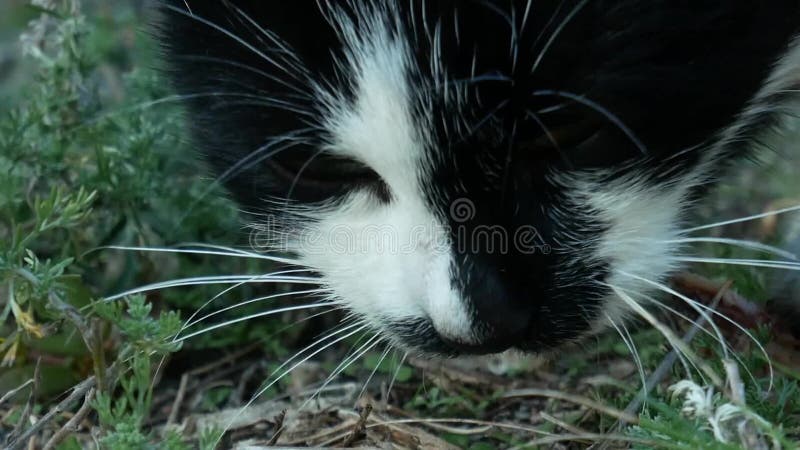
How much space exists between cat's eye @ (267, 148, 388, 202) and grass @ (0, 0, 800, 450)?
0.84ft

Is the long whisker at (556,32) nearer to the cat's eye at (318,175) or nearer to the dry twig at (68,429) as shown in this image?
the cat's eye at (318,175)

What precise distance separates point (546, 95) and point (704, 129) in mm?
258

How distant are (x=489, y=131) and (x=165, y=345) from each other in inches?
18.1

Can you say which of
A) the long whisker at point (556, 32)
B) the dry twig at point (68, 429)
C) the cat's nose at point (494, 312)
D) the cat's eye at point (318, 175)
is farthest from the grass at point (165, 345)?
the long whisker at point (556, 32)

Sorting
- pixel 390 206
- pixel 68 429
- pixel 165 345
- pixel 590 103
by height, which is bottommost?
pixel 68 429

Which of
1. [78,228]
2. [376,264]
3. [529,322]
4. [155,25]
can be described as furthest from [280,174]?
[78,228]

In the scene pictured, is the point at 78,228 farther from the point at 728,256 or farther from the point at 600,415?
the point at 728,256

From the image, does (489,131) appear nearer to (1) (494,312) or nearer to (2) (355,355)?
(1) (494,312)

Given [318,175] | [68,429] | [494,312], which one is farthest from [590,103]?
[68,429]

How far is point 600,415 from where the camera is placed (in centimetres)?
138

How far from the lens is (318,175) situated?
1380mm

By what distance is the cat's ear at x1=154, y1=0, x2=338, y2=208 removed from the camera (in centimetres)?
125

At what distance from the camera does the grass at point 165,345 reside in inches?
47.9

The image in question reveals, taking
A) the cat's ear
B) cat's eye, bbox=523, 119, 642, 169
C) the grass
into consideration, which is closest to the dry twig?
the grass
